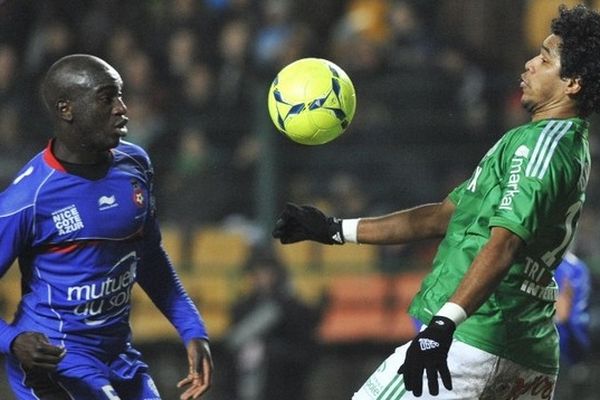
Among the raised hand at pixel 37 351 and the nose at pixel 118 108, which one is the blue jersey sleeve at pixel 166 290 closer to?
the nose at pixel 118 108

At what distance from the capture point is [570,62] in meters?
4.51

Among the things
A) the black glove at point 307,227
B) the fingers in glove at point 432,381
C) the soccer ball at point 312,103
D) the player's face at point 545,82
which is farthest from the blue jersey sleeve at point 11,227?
the player's face at point 545,82

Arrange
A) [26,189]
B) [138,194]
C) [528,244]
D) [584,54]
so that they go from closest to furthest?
[528,244]
[584,54]
[26,189]
[138,194]

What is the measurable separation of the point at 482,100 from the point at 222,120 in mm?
2217

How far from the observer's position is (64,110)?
4.77 m

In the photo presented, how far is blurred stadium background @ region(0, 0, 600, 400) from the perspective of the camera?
9.89 metres

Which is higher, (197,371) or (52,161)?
(52,161)

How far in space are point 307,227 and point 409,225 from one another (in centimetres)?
42

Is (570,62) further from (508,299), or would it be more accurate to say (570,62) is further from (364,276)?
(364,276)

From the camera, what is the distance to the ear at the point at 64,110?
4.75m

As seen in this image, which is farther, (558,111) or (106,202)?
(106,202)

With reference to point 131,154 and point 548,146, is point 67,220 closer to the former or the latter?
point 131,154

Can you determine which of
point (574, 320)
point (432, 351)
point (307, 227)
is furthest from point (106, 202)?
point (574, 320)

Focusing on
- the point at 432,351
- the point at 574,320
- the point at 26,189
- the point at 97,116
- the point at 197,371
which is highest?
the point at 97,116
